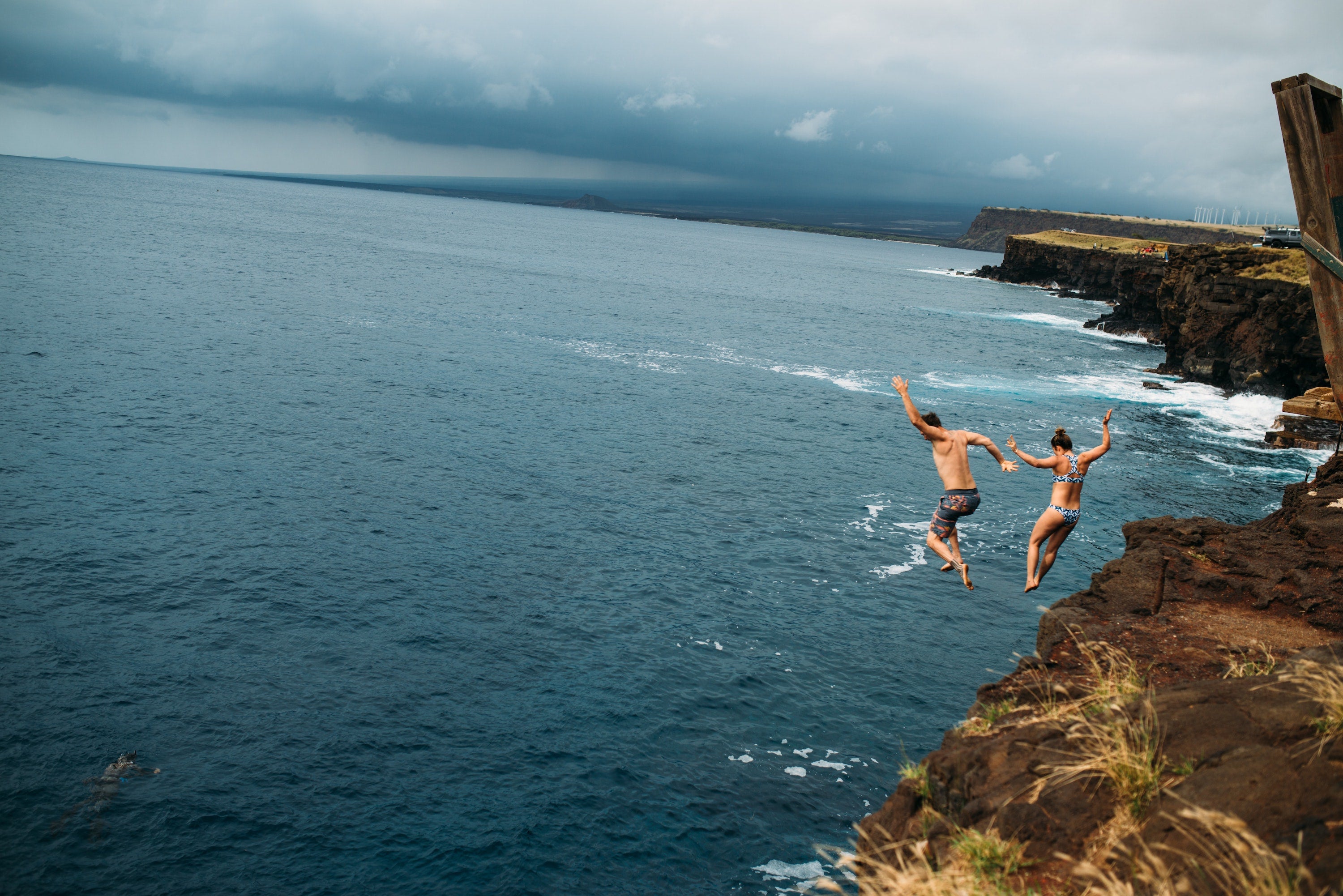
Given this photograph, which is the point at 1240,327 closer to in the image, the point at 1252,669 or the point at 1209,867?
the point at 1252,669

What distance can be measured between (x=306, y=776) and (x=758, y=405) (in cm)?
3803

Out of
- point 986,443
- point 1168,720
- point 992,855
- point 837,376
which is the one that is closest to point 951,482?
point 986,443

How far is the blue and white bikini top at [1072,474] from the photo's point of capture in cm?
1441

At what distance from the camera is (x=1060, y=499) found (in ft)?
48.6

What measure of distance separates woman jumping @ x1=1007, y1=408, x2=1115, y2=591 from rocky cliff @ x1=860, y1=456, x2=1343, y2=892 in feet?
3.44

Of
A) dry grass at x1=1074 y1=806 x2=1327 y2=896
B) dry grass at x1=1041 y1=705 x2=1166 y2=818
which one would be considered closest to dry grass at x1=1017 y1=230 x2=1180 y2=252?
dry grass at x1=1041 y1=705 x2=1166 y2=818

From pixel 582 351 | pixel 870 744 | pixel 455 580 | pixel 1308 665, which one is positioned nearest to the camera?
pixel 1308 665

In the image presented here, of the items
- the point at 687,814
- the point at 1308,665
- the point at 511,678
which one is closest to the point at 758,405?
the point at 511,678

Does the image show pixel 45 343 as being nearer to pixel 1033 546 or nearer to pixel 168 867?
pixel 168 867

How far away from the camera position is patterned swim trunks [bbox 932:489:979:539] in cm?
1467

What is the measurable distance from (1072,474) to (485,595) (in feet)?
57.0

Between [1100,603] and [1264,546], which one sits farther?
[1264,546]

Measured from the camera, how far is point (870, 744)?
20359 millimetres

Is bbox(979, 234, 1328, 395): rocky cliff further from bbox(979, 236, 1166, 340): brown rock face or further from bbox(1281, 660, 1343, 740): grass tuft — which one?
bbox(1281, 660, 1343, 740): grass tuft
